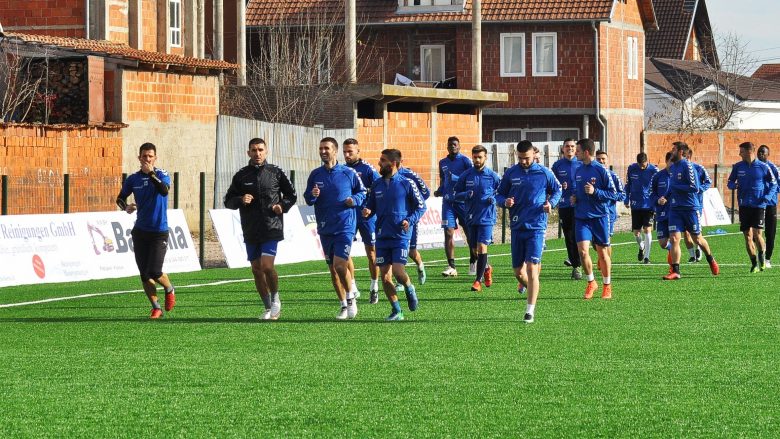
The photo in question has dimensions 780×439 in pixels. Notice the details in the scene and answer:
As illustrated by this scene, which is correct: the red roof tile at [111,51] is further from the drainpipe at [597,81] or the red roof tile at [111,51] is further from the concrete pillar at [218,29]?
the drainpipe at [597,81]

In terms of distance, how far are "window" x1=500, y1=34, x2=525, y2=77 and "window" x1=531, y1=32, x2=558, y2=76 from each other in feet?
1.40

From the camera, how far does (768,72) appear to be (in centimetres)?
10406

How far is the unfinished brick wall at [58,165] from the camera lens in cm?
2373

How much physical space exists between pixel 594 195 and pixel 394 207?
3635mm

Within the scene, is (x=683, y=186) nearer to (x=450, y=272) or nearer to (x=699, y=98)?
(x=450, y=272)

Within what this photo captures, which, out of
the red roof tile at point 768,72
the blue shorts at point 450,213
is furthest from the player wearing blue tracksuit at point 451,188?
the red roof tile at point 768,72

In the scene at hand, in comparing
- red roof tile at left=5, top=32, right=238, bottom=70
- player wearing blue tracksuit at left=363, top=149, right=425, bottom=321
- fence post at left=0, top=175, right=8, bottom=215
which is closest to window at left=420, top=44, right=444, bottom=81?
red roof tile at left=5, top=32, right=238, bottom=70

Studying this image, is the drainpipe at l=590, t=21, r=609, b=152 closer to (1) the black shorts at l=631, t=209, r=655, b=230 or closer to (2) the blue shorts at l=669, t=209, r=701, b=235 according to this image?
(1) the black shorts at l=631, t=209, r=655, b=230

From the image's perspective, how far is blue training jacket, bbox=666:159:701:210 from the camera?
70.6 ft

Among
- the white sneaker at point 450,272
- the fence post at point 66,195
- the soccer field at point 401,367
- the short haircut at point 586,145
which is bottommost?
the soccer field at point 401,367

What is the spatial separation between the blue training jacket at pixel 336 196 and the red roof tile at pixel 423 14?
35.3 meters

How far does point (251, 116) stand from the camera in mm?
43188

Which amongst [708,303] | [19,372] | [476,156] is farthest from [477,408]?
[476,156]

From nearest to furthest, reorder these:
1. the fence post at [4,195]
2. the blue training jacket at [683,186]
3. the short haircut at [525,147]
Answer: the short haircut at [525,147]
the blue training jacket at [683,186]
the fence post at [4,195]
